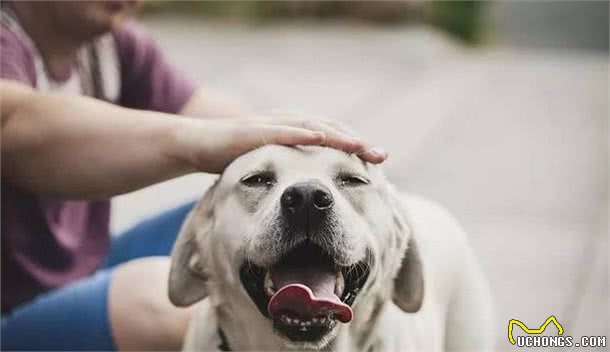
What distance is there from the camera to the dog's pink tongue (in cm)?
171

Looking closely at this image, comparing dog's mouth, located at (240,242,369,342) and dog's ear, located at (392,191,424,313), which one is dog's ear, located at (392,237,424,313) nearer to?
dog's ear, located at (392,191,424,313)

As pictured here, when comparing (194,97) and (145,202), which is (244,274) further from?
(145,202)

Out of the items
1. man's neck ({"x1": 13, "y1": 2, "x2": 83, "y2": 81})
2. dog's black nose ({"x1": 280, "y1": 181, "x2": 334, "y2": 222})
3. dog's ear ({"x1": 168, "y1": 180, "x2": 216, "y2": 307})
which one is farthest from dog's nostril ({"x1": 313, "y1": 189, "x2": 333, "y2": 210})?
man's neck ({"x1": 13, "y1": 2, "x2": 83, "y2": 81})

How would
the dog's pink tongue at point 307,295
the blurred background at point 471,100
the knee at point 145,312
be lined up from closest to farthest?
the dog's pink tongue at point 307,295 < the knee at point 145,312 < the blurred background at point 471,100

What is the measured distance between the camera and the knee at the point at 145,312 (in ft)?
7.31

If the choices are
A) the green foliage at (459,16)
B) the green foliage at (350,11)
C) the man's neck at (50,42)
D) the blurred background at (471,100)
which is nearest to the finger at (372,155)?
the blurred background at (471,100)

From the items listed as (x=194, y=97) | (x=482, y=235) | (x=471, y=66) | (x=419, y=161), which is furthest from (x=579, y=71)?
(x=194, y=97)

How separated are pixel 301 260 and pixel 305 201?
12 cm

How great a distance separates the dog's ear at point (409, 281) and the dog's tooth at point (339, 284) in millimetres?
256

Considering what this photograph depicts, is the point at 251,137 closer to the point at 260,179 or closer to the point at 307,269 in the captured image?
the point at 260,179

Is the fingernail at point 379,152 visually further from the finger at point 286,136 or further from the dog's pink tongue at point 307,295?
the dog's pink tongue at point 307,295

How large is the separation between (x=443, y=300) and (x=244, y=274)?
2.28 feet

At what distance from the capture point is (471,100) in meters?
6.00

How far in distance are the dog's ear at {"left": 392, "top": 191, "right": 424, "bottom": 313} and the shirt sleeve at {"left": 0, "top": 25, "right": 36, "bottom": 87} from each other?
0.87 m
